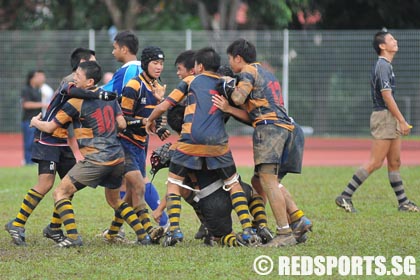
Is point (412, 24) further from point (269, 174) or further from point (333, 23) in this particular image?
point (269, 174)

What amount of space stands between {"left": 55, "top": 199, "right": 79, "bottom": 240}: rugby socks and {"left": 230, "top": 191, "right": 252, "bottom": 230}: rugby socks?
1597 millimetres

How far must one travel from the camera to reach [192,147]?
360 inches

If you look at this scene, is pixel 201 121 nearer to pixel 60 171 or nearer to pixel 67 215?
pixel 67 215

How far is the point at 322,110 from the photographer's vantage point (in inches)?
1011

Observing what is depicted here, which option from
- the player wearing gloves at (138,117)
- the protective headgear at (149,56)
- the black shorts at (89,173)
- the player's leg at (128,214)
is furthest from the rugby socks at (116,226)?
the protective headgear at (149,56)

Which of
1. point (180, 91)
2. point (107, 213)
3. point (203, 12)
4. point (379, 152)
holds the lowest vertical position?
point (107, 213)

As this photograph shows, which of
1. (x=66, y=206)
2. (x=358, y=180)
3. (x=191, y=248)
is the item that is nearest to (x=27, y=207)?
(x=66, y=206)

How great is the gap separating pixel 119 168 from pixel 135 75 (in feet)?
4.14

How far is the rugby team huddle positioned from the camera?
920 centimetres

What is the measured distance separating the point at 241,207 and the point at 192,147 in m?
0.76

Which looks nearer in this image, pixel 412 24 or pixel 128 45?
pixel 128 45

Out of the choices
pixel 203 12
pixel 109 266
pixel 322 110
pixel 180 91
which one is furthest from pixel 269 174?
pixel 203 12

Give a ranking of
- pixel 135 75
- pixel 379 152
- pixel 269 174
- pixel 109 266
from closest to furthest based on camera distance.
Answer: pixel 109 266
pixel 269 174
pixel 135 75
pixel 379 152

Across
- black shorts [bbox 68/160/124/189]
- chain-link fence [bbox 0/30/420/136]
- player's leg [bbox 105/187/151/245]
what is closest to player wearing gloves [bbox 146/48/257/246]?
player's leg [bbox 105/187/151/245]
